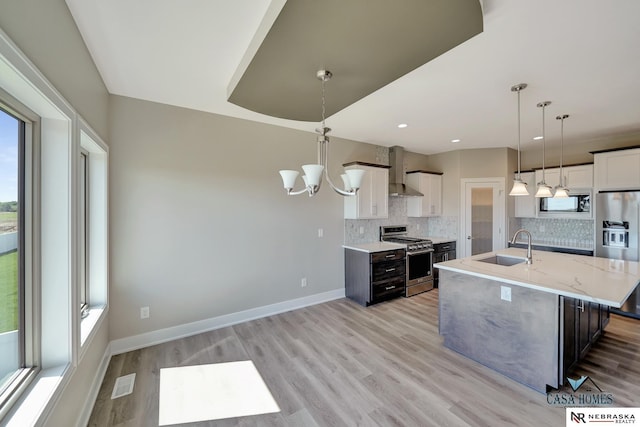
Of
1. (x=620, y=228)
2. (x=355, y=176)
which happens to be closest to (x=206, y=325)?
(x=355, y=176)

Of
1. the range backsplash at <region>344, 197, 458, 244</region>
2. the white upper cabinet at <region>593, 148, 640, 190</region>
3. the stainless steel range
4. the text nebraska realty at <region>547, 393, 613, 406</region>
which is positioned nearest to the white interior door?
the range backsplash at <region>344, 197, 458, 244</region>

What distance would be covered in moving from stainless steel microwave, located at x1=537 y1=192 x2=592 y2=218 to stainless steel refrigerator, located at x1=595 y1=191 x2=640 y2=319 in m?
0.52

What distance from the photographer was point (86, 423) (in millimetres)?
1778

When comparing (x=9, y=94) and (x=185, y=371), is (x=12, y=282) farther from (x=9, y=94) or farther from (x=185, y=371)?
(x=185, y=371)

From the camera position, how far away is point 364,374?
2316mm

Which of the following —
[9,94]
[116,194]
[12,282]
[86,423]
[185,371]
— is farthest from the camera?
[116,194]

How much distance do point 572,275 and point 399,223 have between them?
296cm

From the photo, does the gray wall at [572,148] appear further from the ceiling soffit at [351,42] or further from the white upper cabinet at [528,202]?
the ceiling soffit at [351,42]

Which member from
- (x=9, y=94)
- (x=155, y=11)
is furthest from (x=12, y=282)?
(x=155, y=11)

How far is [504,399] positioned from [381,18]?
9.24 feet

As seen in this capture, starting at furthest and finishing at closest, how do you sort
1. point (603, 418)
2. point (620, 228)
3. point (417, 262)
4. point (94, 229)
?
point (417, 262), point (620, 228), point (94, 229), point (603, 418)

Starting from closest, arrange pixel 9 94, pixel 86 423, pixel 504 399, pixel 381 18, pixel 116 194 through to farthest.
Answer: pixel 9 94, pixel 381 18, pixel 86 423, pixel 504 399, pixel 116 194

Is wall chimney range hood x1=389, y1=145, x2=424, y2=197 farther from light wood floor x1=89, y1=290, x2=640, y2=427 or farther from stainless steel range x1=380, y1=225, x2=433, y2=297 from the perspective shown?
light wood floor x1=89, y1=290, x2=640, y2=427

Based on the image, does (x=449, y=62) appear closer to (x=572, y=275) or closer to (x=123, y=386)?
(x=572, y=275)
